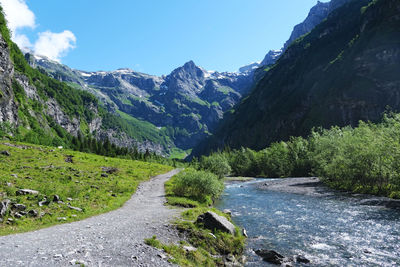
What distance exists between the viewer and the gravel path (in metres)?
12.2

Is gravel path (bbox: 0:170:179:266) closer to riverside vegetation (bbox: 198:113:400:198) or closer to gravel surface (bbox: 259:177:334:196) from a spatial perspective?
riverside vegetation (bbox: 198:113:400:198)

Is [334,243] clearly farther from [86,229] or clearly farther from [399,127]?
[399,127]

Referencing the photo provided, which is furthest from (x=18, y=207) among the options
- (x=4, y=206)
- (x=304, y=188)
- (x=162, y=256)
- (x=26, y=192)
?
(x=304, y=188)

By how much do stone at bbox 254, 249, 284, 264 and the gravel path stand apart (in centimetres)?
706

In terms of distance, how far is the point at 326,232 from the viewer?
25828 millimetres

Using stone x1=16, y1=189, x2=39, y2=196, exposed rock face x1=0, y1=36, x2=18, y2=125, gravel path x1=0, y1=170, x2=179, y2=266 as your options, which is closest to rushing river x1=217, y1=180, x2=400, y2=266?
gravel path x1=0, y1=170, x2=179, y2=266

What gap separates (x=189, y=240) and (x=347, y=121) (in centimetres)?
19702

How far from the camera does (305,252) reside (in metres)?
20.5

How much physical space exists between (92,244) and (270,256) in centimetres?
1311

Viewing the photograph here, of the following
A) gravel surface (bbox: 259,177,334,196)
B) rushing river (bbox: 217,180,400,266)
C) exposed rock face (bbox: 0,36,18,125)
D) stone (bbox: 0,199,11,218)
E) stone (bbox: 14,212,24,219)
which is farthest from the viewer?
exposed rock face (bbox: 0,36,18,125)

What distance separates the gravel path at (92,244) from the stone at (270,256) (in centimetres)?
706

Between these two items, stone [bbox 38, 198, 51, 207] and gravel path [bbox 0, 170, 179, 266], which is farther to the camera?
stone [bbox 38, 198, 51, 207]

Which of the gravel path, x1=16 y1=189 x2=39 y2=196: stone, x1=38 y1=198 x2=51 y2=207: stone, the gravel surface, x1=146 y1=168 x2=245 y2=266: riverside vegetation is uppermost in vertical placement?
x1=16 y1=189 x2=39 y2=196: stone

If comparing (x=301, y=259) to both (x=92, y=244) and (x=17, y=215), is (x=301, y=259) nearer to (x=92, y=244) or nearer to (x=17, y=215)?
(x=92, y=244)
